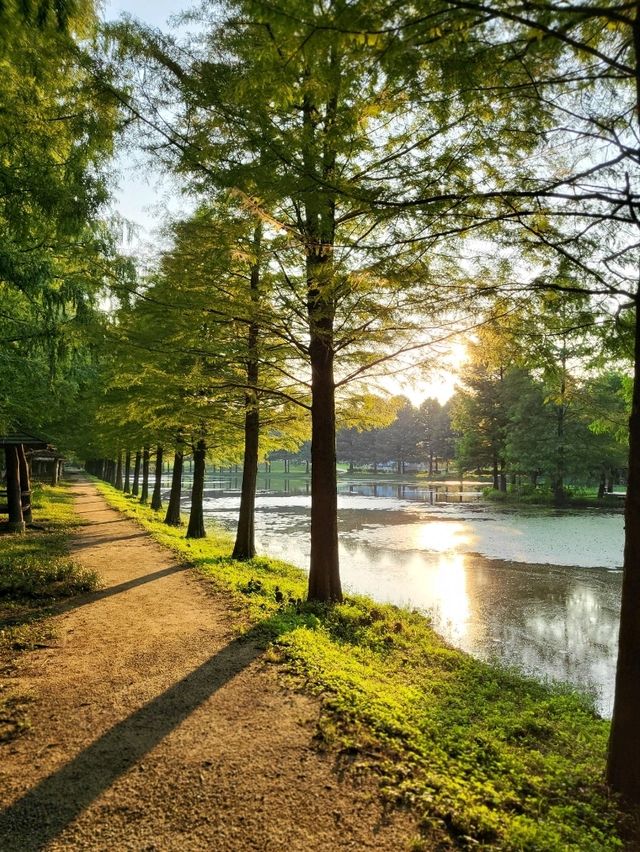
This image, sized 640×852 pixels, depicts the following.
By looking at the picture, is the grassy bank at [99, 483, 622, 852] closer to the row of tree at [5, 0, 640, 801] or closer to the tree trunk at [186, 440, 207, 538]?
the row of tree at [5, 0, 640, 801]

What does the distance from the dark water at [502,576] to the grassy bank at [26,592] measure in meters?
6.24

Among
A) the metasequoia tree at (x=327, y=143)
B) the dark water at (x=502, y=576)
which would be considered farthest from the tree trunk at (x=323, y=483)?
the dark water at (x=502, y=576)

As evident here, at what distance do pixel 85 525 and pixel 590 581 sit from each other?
49.1 feet

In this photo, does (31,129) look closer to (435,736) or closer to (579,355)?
(579,355)

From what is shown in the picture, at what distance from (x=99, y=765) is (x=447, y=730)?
2890 millimetres

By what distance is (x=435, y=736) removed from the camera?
4297 millimetres

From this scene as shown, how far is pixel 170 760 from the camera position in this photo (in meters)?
3.70

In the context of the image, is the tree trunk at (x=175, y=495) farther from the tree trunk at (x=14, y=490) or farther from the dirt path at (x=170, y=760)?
the dirt path at (x=170, y=760)

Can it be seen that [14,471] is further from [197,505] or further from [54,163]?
[54,163]

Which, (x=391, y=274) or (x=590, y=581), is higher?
(x=391, y=274)

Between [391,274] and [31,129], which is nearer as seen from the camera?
[391,274]

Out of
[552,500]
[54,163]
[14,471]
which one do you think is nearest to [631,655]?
[54,163]

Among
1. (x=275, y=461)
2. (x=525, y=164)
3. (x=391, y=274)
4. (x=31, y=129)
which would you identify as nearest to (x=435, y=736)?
(x=391, y=274)

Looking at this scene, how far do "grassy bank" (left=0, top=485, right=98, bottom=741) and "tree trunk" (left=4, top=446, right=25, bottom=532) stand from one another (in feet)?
1.58
